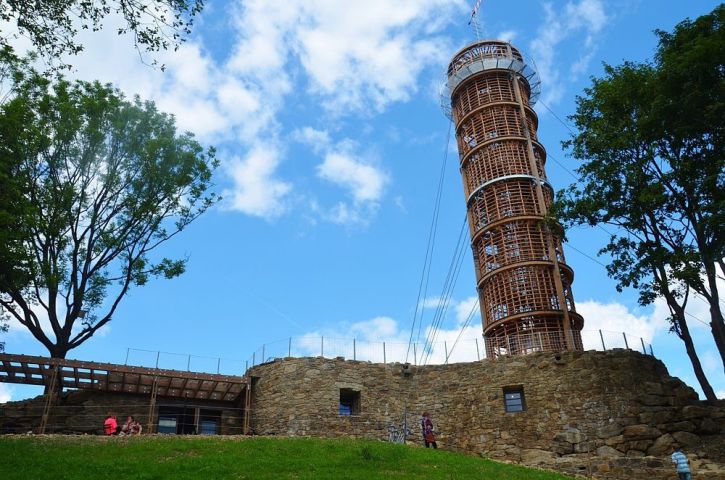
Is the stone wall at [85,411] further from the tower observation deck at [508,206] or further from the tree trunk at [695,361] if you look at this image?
the tree trunk at [695,361]

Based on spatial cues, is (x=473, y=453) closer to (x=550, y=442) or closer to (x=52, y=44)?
(x=550, y=442)

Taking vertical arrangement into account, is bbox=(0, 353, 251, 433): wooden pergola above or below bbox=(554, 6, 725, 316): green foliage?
below

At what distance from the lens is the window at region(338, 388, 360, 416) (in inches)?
991

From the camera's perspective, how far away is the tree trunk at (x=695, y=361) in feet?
74.6

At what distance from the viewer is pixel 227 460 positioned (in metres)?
16.1

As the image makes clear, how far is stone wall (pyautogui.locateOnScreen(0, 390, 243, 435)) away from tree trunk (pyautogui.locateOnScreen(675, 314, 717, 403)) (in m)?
18.3

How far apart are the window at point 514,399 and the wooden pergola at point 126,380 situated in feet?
34.6

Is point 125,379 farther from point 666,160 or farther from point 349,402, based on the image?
point 666,160

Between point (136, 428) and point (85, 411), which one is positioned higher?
point (85, 411)

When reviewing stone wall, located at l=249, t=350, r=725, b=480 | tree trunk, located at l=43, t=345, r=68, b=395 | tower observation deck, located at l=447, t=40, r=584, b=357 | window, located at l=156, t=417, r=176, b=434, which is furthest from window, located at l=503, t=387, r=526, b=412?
tree trunk, located at l=43, t=345, r=68, b=395

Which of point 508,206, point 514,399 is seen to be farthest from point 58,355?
point 508,206

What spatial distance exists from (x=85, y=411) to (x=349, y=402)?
1071cm

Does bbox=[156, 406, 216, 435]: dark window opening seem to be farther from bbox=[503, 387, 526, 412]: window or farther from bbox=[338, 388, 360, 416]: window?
bbox=[503, 387, 526, 412]: window

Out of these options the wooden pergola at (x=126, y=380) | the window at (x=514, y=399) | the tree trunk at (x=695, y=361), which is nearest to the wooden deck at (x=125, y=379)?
the wooden pergola at (x=126, y=380)
